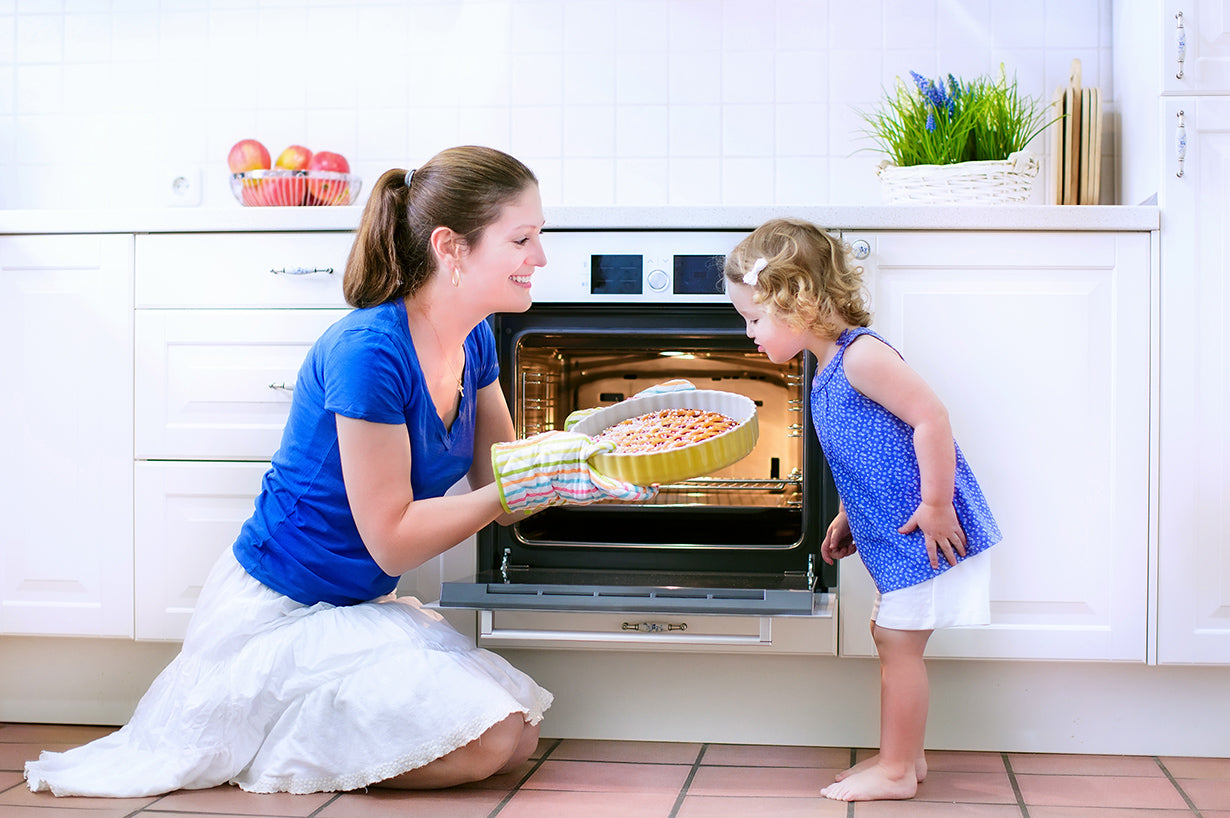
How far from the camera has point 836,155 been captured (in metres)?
2.51

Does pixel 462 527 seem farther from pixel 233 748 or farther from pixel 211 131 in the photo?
pixel 211 131

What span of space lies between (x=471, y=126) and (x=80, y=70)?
0.98 metres

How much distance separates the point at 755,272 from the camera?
168 cm

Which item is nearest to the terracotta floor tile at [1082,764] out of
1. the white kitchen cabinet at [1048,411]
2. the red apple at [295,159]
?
the white kitchen cabinet at [1048,411]

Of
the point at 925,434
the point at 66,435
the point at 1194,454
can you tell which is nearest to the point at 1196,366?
the point at 1194,454

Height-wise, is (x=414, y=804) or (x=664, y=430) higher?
(x=664, y=430)

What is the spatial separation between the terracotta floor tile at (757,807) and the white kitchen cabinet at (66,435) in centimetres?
110

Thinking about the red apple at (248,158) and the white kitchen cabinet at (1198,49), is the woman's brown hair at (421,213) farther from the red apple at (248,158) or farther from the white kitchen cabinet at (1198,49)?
the white kitchen cabinet at (1198,49)

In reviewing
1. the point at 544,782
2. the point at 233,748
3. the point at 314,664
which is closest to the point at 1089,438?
the point at 544,782

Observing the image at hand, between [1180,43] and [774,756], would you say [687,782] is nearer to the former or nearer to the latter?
[774,756]

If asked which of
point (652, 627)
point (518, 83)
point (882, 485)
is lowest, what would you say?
point (652, 627)

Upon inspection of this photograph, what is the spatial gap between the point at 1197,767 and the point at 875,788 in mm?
623

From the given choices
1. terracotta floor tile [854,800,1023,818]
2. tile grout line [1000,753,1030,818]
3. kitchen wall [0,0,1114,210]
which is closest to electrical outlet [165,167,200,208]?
kitchen wall [0,0,1114,210]

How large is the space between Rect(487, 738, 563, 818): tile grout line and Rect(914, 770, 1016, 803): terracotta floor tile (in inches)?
23.3
